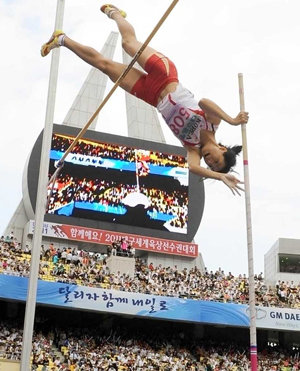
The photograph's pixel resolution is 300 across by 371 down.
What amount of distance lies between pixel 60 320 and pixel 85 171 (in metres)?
4.90

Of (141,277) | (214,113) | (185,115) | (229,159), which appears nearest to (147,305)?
(141,277)

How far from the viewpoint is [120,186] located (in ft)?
79.9

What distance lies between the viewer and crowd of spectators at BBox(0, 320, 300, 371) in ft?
63.0

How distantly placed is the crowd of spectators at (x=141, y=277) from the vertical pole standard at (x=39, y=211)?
870cm

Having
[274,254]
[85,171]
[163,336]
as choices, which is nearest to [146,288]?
[163,336]

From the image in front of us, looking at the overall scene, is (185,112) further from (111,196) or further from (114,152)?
(114,152)

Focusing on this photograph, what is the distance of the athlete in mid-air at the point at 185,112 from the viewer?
8.21 meters

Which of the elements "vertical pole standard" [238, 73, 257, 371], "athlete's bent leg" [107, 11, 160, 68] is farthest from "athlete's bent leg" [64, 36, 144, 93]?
"vertical pole standard" [238, 73, 257, 371]

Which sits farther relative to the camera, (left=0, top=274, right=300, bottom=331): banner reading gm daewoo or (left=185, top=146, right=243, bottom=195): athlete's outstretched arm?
(left=0, top=274, right=300, bottom=331): banner reading gm daewoo

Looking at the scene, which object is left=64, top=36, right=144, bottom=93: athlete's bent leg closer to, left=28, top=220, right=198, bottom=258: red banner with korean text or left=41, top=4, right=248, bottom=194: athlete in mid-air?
left=41, top=4, right=248, bottom=194: athlete in mid-air

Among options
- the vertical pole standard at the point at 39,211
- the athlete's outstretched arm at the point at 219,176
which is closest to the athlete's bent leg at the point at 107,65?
the athlete's outstretched arm at the point at 219,176

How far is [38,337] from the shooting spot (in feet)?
67.5

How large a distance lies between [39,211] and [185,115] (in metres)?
4.47

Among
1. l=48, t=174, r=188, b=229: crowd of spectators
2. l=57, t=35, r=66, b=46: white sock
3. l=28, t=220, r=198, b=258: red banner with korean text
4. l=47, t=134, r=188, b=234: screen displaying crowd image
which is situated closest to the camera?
l=57, t=35, r=66, b=46: white sock
